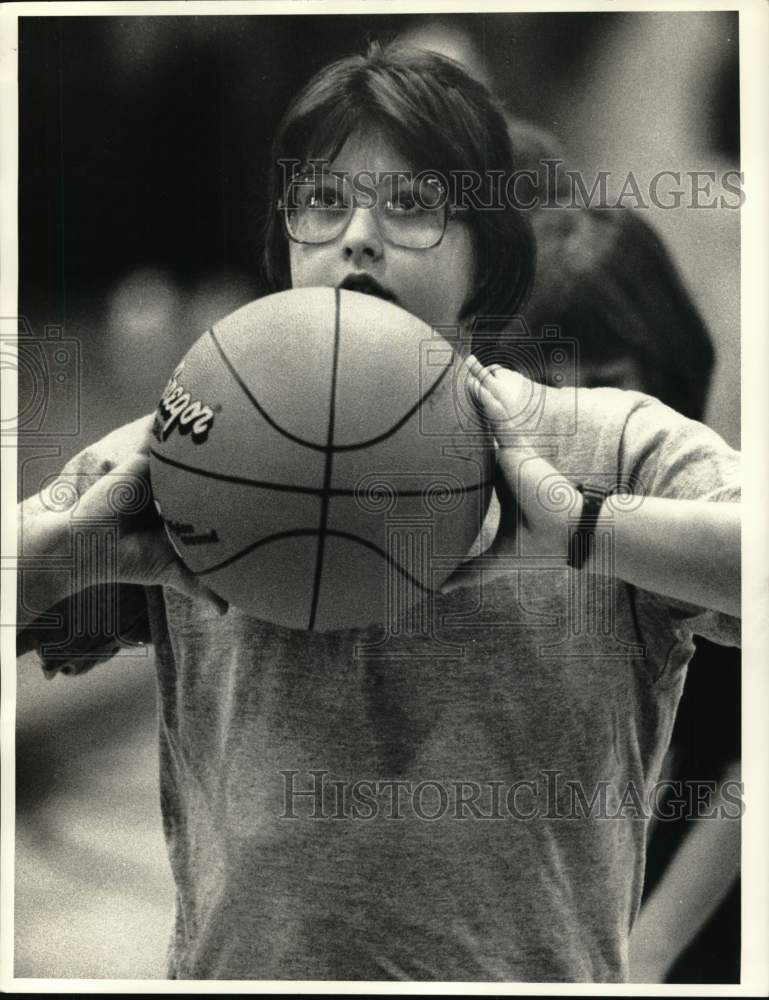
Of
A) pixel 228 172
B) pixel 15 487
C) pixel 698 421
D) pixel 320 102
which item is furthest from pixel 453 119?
pixel 15 487

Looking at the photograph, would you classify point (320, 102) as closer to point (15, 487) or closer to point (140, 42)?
point (140, 42)

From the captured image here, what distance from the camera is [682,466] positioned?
1.80 m

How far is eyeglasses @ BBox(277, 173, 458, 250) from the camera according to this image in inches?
73.9

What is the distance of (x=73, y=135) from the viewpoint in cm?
202

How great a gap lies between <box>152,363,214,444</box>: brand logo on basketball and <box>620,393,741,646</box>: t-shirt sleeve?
2.33 feet

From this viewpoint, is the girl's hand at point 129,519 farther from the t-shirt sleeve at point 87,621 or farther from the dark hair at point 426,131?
the dark hair at point 426,131

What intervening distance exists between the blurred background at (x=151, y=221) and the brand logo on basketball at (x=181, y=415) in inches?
13.5

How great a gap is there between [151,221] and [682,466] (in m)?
1.02

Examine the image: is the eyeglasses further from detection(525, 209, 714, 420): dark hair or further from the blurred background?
detection(525, 209, 714, 420): dark hair

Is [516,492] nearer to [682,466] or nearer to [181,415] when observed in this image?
[682,466]

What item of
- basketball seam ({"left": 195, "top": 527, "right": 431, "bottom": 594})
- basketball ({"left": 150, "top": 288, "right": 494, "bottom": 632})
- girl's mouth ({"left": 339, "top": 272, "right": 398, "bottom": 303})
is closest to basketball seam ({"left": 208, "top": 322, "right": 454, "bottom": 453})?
basketball ({"left": 150, "top": 288, "right": 494, "bottom": 632})

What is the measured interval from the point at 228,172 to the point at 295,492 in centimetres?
74

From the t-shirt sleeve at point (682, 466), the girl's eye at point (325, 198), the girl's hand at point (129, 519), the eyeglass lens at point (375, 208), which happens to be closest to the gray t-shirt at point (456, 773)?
the t-shirt sleeve at point (682, 466)

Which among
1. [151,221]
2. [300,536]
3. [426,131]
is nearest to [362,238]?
[426,131]
